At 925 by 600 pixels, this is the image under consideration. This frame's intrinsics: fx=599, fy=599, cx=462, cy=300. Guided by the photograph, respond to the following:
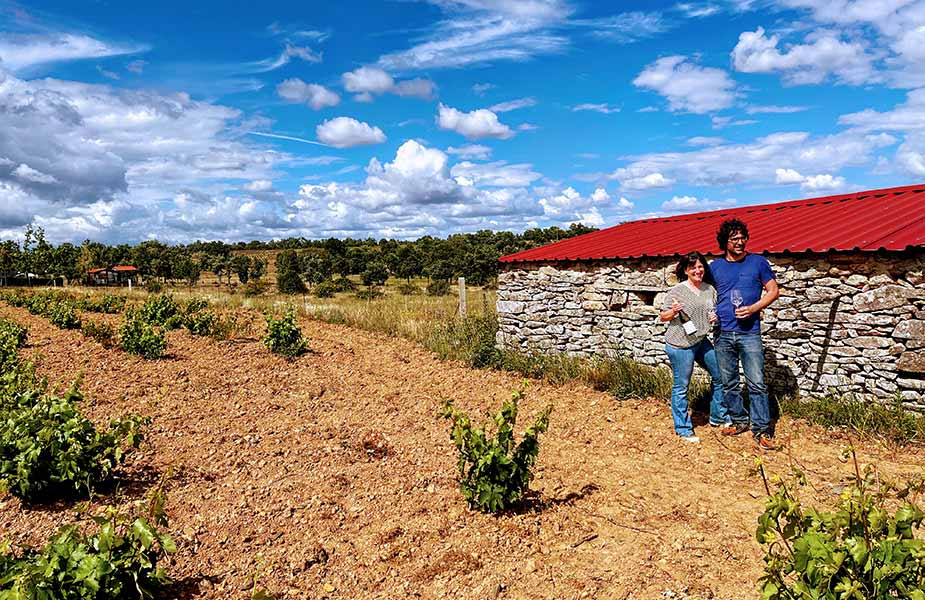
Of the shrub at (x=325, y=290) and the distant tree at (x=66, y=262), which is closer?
the shrub at (x=325, y=290)

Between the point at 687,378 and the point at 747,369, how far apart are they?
1.70 feet

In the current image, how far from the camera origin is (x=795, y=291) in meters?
6.57

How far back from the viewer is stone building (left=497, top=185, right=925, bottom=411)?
5875 millimetres

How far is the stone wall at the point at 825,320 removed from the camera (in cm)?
580

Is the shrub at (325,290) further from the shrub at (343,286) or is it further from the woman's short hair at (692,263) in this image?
the woman's short hair at (692,263)

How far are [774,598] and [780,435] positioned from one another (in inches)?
159

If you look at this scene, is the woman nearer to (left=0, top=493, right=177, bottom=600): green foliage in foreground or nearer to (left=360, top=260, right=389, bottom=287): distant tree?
(left=0, top=493, right=177, bottom=600): green foliage in foreground

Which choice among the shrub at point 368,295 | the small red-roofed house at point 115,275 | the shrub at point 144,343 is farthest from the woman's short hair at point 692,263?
the small red-roofed house at point 115,275

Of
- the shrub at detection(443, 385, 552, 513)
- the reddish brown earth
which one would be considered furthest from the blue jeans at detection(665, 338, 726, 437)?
the shrub at detection(443, 385, 552, 513)

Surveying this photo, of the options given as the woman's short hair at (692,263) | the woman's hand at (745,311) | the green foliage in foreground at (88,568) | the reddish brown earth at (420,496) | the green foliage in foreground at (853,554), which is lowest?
the reddish brown earth at (420,496)

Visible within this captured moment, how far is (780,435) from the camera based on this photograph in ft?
18.9

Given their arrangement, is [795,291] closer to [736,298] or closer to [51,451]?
[736,298]

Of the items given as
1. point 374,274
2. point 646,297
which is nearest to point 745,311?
point 646,297

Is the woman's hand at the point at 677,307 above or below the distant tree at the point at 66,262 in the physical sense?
below
